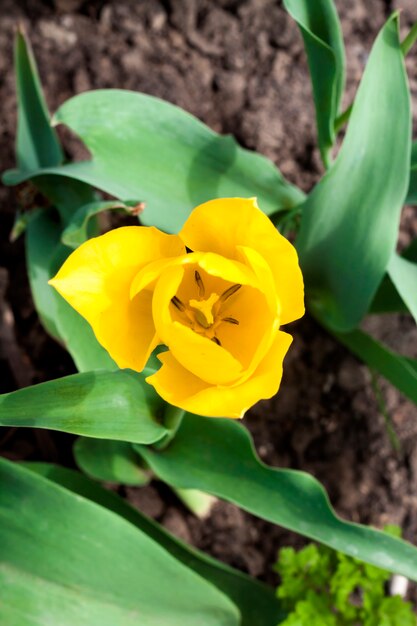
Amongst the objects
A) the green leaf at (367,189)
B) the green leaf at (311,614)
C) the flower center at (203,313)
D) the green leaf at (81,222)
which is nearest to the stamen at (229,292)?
the flower center at (203,313)

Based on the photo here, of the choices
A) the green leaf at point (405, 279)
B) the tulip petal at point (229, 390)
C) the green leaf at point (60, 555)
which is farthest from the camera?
the green leaf at point (405, 279)

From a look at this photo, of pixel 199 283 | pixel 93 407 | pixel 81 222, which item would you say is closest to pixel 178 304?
pixel 199 283

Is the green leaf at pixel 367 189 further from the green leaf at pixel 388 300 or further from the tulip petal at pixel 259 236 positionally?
the tulip petal at pixel 259 236

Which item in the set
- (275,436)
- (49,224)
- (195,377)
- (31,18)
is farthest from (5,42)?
(195,377)

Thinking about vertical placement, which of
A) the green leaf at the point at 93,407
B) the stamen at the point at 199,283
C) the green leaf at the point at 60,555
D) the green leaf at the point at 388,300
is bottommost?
the green leaf at the point at 60,555

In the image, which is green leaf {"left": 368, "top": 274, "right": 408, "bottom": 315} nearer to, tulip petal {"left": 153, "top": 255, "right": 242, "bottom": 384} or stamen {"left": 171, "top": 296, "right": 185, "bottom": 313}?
stamen {"left": 171, "top": 296, "right": 185, "bottom": 313}

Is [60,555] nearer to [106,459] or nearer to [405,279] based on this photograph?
[106,459]
